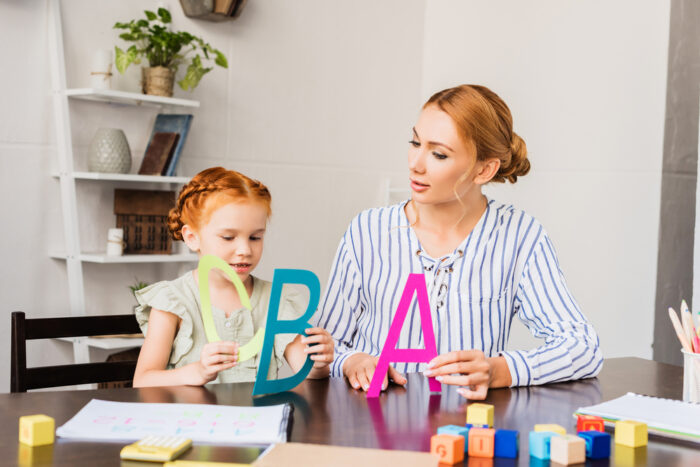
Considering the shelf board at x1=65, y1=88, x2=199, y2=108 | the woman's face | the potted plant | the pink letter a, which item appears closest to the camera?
the pink letter a

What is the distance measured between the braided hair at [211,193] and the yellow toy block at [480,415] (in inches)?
26.2

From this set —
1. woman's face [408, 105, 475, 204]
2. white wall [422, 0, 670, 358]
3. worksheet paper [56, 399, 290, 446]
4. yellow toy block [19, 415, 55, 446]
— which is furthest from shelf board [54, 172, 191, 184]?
yellow toy block [19, 415, 55, 446]

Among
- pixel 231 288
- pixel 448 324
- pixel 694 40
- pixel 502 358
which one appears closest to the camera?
pixel 502 358

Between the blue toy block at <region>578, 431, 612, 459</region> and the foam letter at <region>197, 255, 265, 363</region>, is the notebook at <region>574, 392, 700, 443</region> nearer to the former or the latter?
the blue toy block at <region>578, 431, 612, 459</region>

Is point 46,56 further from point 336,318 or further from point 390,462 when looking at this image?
point 390,462

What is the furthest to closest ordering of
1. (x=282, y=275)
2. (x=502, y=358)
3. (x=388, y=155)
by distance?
(x=388, y=155) → (x=502, y=358) → (x=282, y=275)

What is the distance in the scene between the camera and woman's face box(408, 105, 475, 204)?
1906mm

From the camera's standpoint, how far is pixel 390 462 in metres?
1.07

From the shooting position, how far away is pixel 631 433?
4.02ft

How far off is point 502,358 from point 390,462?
646mm

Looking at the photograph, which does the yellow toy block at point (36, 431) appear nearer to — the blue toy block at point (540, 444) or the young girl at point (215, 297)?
the young girl at point (215, 297)

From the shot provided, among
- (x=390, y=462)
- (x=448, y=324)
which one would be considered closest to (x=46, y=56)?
(x=448, y=324)

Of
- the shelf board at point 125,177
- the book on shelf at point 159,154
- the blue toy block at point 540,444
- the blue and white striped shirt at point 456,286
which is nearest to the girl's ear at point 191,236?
the blue and white striped shirt at point 456,286

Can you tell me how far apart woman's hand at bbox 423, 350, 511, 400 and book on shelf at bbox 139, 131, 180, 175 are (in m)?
1.98
